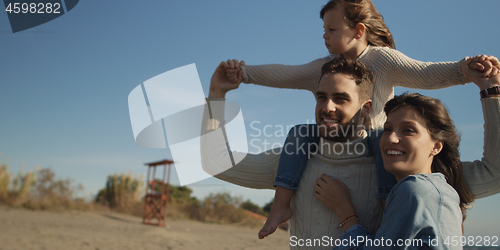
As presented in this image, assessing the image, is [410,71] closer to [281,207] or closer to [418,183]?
[418,183]

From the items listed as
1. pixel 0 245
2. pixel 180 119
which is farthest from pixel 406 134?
pixel 0 245

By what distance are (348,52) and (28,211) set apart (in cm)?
1589

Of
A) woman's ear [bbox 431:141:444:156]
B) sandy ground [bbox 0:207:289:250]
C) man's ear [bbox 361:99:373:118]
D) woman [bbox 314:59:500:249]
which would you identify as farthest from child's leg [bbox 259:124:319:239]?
sandy ground [bbox 0:207:289:250]

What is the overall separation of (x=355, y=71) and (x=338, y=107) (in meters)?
0.27

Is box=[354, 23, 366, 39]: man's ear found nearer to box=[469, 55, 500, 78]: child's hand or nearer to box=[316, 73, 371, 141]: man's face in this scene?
box=[316, 73, 371, 141]: man's face

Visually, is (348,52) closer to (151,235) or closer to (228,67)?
(228,67)

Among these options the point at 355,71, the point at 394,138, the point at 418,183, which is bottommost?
the point at 418,183

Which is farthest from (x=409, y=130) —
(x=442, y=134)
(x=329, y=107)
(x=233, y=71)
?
(x=233, y=71)

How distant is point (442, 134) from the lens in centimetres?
195

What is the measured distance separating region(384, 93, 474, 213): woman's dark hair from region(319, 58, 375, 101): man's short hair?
0.76ft

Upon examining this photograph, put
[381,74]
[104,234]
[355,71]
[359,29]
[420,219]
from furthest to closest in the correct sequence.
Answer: [104,234]
[359,29]
[381,74]
[355,71]
[420,219]

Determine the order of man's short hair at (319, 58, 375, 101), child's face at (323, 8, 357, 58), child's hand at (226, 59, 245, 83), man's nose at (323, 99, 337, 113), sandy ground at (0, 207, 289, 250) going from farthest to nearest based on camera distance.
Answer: sandy ground at (0, 207, 289, 250) → child's hand at (226, 59, 245, 83) → child's face at (323, 8, 357, 58) → man's short hair at (319, 58, 375, 101) → man's nose at (323, 99, 337, 113)

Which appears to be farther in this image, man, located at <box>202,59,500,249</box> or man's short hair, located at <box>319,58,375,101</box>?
man's short hair, located at <box>319,58,375,101</box>

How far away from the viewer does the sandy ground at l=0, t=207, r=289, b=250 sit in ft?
36.5
